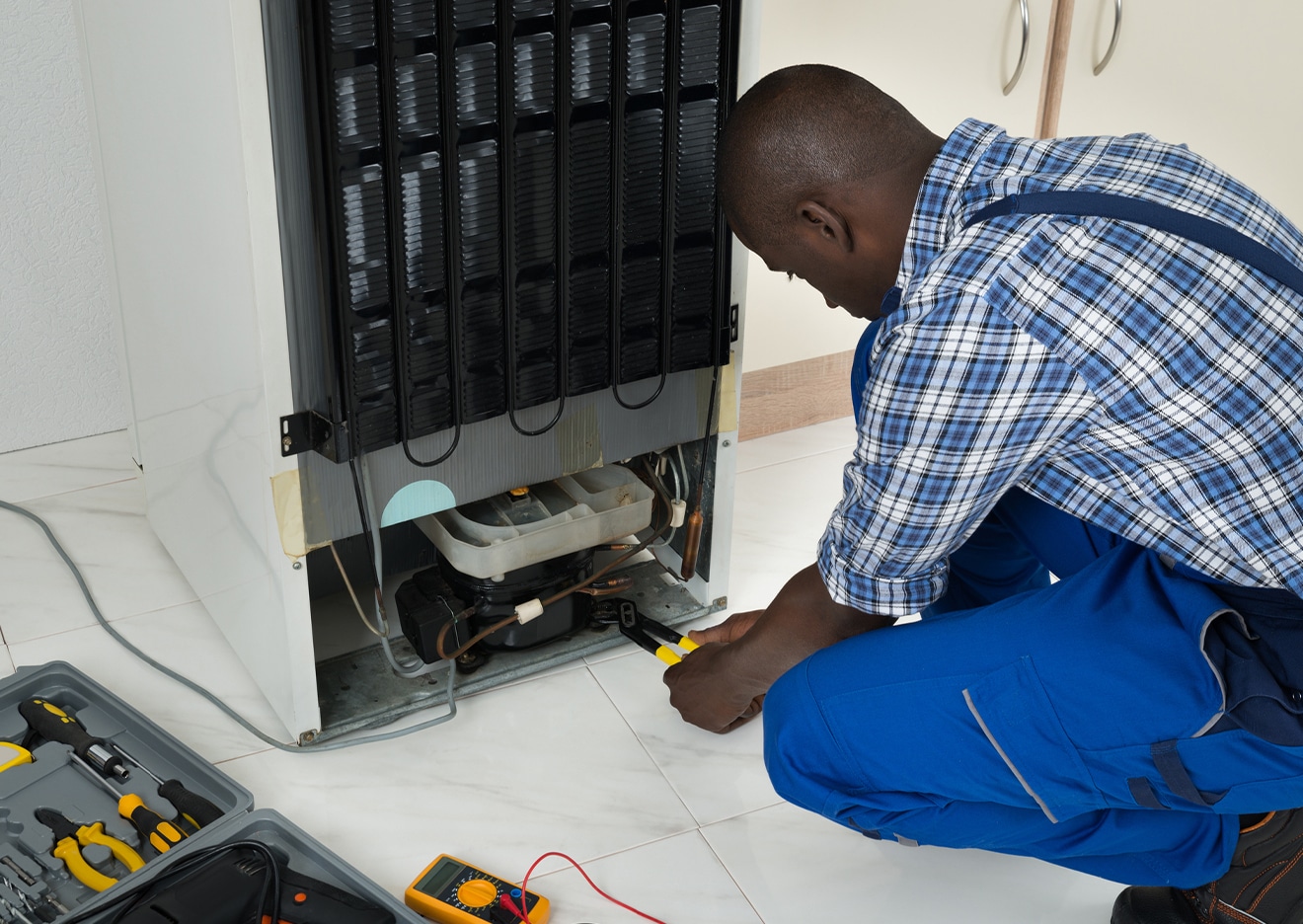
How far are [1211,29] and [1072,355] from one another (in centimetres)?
174

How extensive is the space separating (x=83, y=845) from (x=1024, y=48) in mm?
1895

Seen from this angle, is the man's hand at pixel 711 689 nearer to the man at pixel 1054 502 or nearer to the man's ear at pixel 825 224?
the man at pixel 1054 502

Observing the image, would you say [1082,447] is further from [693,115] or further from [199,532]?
[199,532]

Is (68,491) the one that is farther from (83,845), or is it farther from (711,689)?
(711,689)

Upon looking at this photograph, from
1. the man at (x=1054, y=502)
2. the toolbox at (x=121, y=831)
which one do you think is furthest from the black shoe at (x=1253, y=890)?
the toolbox at (x=121, y=831)

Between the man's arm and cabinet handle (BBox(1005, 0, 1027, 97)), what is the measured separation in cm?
117

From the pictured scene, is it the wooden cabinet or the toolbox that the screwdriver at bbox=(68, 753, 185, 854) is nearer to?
the toolbox

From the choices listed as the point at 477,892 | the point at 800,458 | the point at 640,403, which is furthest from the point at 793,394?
the point at 477,892

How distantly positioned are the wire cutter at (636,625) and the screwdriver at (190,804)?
0.59m

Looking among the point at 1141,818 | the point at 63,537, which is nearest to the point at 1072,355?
the point at 1141,818

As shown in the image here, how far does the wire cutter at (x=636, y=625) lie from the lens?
177cm

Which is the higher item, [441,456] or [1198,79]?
[1198,79]

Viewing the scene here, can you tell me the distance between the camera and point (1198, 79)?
2420mm

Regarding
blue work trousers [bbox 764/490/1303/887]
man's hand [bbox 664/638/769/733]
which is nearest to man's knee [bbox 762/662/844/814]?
blue work trousers [bbox 764/490/1303/887]
